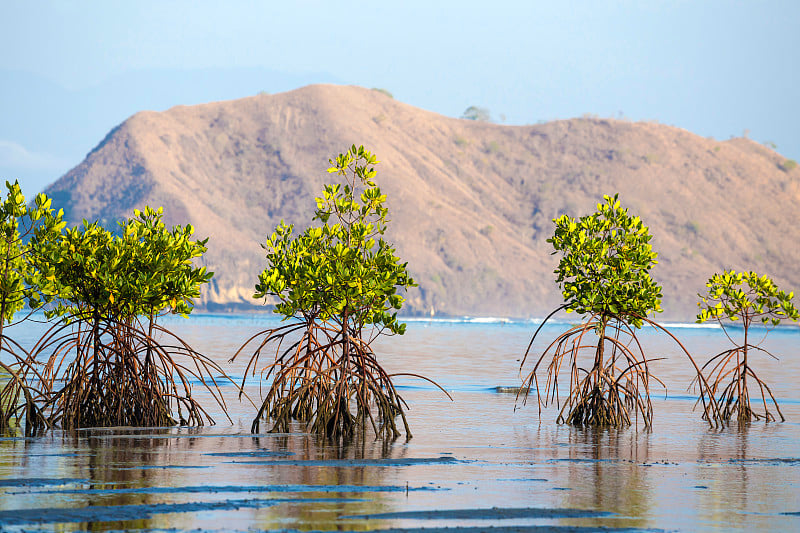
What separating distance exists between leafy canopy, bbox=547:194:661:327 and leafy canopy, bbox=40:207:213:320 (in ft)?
27.2

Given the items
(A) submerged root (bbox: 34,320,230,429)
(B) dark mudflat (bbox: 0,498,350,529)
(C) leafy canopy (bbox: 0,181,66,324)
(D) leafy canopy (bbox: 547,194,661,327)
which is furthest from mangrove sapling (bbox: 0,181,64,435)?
(D) leafy canopy (bbox: 547,194,661,327)

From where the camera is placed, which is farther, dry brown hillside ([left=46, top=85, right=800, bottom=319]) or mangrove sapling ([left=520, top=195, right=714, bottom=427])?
dry brown hillside ([left=46, top=85, right=800, bottom=319])

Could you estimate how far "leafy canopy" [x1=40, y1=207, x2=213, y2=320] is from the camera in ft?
62.5

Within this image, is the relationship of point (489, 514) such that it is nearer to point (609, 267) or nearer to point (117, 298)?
point (117, 298)

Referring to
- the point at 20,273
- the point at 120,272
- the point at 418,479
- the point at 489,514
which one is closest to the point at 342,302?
the point at 120,272

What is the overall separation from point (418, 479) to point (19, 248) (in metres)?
10.1

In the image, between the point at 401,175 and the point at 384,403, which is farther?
the point at 401,175

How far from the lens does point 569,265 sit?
909 inches

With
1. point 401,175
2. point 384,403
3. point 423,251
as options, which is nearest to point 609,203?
point 384,403

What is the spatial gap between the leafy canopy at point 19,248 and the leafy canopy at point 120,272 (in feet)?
1.04

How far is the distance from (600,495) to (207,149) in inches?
7500

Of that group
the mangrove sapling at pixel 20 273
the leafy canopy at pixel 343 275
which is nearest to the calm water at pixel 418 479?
the mangrove sapling at pixel 20 273

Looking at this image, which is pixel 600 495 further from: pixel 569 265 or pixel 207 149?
pixel 207 149

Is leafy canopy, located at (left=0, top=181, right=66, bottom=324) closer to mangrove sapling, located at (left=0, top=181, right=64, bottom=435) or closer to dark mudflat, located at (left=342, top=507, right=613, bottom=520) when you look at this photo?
mangrove sapling, located at (left=0, top=181, right=64, bottom=435)
